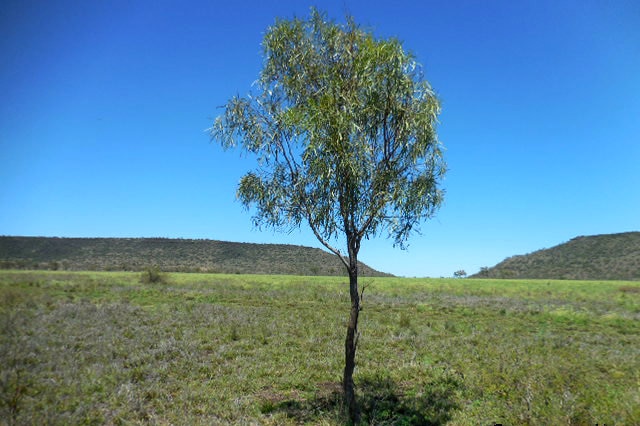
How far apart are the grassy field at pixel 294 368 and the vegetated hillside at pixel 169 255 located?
281ft

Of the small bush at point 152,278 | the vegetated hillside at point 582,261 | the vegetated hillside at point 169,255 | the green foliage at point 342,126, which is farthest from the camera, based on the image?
the vegetated hillside at point 169,255

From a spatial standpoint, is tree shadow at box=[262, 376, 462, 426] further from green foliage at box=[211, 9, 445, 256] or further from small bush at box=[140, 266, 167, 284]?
small bush at box=[140, 266, 167, 284]

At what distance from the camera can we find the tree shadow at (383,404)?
34.3 feet

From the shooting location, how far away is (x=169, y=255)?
127m

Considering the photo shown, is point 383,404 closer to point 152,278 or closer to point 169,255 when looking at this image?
point 152,278

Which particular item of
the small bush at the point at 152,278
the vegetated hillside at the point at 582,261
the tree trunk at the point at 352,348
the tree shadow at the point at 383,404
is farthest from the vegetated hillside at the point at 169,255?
the tree trunk at the point at 352,348

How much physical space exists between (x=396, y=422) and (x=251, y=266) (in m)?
117

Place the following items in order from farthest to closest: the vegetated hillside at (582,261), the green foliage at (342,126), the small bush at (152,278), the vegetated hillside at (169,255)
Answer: the vegetated hillside at (169,255)
the vegetated hillside at (582,261)
the small bush at (152,278)
the green foliage at (342,126)

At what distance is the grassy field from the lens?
1034 centimetres

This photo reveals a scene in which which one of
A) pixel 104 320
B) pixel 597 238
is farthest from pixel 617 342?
pixel 597 238

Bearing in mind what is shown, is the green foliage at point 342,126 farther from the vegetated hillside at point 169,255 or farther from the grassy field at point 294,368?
the vegetated hillside at point 169,255

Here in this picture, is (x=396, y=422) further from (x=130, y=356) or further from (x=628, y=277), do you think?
(x=628, y=277)

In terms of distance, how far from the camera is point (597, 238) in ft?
435

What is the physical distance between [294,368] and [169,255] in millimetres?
120873
